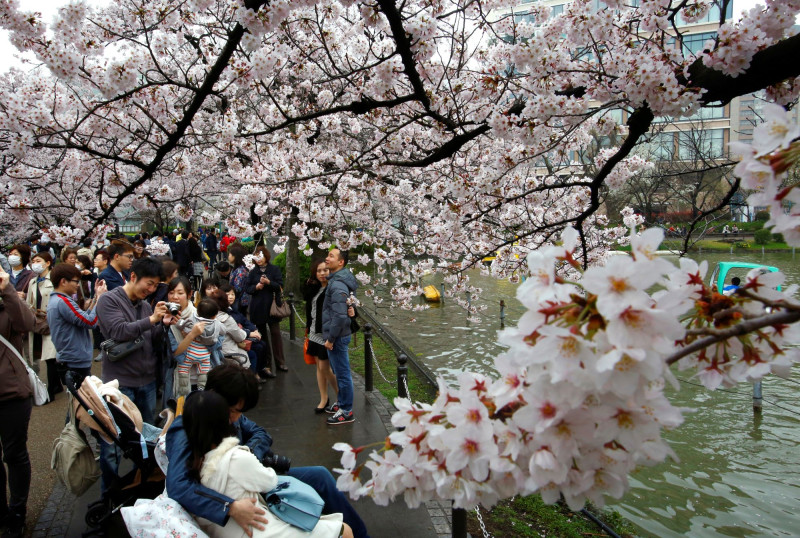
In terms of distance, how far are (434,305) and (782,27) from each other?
49.3 feet

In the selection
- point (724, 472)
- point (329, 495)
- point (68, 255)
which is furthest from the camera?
point (68, 255)

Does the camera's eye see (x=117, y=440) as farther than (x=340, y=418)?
No

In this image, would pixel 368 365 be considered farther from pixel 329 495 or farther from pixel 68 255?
pixel 68 255

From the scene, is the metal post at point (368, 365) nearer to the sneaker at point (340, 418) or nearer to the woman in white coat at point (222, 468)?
the sneaker at point (340, 418)

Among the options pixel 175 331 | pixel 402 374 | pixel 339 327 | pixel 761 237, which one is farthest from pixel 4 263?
pixel 761 237

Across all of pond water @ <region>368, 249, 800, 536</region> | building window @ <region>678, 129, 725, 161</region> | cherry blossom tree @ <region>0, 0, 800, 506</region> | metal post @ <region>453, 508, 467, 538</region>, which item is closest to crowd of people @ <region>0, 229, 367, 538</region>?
metal post @ <region>453, 508, 467, 538</region>

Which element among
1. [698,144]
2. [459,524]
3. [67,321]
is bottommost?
[459,524]

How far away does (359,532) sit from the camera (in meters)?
3.68

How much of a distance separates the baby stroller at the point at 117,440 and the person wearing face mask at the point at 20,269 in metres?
3.80

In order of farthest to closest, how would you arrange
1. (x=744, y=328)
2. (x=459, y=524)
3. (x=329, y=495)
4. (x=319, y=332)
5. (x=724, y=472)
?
(x=319, y=332) → (x=724, y=472) → (x=329, y=495) → (x=459, y=524) → (x=744, y=328)

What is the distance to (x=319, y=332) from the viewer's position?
21.8 feet

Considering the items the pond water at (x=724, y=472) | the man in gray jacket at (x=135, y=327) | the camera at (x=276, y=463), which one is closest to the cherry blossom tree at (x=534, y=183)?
the man in gray jacket at (x=135, y=327)

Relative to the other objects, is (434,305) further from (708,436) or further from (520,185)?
(708,436)

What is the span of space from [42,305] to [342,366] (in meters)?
4.24
